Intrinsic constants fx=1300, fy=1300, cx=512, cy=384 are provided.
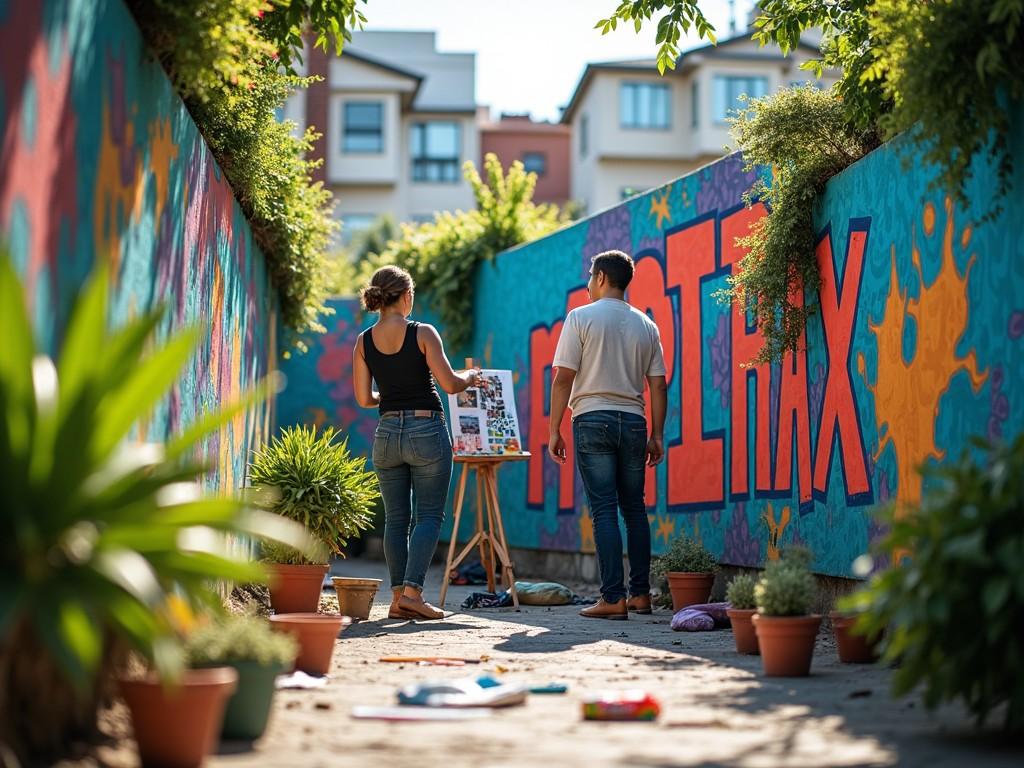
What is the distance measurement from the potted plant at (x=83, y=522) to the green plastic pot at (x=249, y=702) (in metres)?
0.41

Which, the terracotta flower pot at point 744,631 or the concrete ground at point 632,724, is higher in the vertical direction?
the terracotta flower pot at point 744,631

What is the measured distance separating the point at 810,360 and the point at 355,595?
3.04 metres

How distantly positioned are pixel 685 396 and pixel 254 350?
3.22 meters

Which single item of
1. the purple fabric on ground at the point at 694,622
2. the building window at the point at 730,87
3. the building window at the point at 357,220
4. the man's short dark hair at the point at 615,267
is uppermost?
the building window at the point at 730,87

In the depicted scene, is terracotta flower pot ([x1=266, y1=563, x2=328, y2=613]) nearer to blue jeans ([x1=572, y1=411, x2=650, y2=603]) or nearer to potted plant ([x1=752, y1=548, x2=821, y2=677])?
blue jeans ([x1=572, y1=411, x2=650, y2=603])

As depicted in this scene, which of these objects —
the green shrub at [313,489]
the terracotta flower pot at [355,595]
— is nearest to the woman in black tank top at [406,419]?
the terracotta flower pot at [355,595]

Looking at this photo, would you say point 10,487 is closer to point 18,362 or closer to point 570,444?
point 18,362

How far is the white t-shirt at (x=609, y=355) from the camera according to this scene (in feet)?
25.4

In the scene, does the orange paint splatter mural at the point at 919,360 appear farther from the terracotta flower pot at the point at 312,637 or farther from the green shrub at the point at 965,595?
the terracotta flower pot at the point at 312,637

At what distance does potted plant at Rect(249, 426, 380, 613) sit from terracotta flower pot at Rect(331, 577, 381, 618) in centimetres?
17

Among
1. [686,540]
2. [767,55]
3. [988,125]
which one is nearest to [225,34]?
[988,125]

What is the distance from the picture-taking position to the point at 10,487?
303 cm

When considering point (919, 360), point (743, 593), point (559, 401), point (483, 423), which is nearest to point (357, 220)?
point (483, 423)

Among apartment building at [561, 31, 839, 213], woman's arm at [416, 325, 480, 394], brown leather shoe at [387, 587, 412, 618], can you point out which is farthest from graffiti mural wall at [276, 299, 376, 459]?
Result: apartment building at [561, 31, 839, 213]
